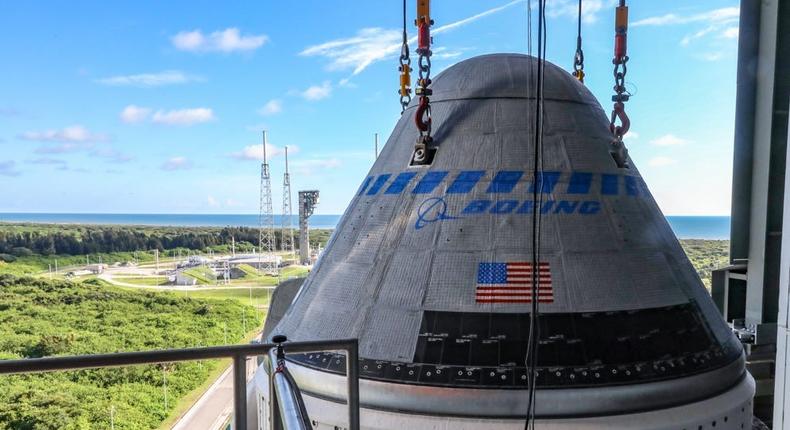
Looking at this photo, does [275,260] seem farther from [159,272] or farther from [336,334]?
[336,334]

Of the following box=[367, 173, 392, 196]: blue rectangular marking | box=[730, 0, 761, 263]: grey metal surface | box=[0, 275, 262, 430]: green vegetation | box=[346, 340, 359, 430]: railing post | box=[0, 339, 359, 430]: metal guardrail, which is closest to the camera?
box=[0, 339, 359, 430]: metal guardrail

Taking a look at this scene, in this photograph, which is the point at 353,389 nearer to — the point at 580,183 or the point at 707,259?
the point at 580,183

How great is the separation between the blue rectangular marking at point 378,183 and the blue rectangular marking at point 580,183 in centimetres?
217

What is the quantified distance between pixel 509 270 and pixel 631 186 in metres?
2.19

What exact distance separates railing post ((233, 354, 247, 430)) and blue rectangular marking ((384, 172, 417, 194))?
327 centimetres

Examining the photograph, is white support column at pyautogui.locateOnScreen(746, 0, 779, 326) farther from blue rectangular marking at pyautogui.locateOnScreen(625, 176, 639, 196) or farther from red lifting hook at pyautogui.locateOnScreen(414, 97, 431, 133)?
red lifting hook at pyautogui.locateOnScreen(414, 97, 431, 133)

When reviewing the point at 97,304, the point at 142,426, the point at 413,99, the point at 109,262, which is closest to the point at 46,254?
the point at 109,262

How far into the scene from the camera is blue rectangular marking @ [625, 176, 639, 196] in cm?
575

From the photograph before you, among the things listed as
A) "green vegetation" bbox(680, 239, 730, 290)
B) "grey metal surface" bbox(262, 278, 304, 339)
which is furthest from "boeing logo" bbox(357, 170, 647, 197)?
"grey metal surface" bbox(262, 278, 304, 339)

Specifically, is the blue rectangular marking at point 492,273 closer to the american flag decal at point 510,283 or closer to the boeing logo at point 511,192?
the american flag decal at point 510,283

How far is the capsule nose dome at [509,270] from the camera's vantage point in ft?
14.8

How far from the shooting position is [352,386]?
2.91 metres

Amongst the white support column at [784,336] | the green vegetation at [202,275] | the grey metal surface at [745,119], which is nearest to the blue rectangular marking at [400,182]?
the white support column at [784,336]

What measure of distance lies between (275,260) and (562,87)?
210 ft
